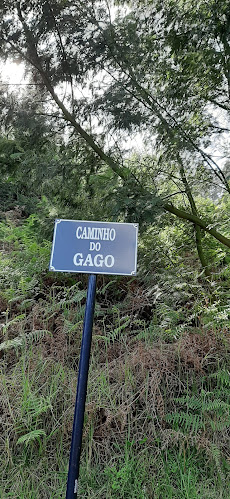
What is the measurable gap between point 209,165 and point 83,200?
138 centimetres

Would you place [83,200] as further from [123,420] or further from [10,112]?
[123,420]

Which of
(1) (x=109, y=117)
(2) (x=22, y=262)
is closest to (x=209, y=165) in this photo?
(1) (x=109, y=117)

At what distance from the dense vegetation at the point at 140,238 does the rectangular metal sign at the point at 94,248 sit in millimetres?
860

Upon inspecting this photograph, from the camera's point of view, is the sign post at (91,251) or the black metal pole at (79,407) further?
the sign post at (91,251)

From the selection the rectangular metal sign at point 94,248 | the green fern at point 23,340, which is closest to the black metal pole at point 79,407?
the rectangular metal sign at point 94,248

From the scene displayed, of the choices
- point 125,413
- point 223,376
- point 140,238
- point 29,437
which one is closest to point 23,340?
point 29,437

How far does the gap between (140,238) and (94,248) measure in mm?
1771

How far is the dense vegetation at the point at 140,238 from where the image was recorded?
2.52 meters

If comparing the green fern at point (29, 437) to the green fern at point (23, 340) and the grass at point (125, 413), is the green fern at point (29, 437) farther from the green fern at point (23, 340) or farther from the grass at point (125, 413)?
the green fern at point (23, 340)

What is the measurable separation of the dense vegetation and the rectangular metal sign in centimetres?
86

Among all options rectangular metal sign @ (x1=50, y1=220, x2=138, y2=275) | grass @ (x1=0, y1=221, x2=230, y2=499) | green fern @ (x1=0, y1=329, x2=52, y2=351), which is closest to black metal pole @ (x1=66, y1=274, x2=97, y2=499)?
rectangular metal sign @ (x1=50, y1=220, x2=138, y2=275)

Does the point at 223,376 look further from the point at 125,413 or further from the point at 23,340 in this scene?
the point at 23,340

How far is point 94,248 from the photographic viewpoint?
2146mm

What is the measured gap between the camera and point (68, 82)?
3.75 meters
